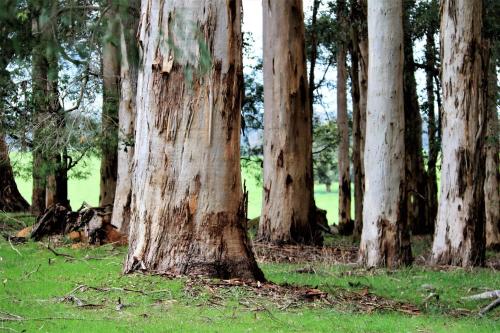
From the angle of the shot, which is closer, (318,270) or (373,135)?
(318,270)

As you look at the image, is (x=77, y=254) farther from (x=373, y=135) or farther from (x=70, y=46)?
(x=70, y=46)

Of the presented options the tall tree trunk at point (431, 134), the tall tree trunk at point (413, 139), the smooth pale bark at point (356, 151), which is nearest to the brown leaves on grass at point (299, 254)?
the smooth pale bark at point (356, 151)

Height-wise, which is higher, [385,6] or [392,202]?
[385,6]

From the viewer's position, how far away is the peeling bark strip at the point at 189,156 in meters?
10.8

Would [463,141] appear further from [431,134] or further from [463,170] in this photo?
[431,134]

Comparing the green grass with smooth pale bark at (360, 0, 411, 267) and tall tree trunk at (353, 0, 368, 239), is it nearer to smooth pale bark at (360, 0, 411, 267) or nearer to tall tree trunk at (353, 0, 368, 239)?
smooth pale bark at (360, 0, 411, 267)

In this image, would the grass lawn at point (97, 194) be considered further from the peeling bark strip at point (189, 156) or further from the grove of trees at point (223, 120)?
the peeling bark strip at point (189, 156)

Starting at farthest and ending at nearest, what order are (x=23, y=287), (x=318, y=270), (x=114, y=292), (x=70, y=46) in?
1. (x=318, y=270)
2. (x=23, y=287)
3. (x=114, y=292)
4. (x=70, y=46)

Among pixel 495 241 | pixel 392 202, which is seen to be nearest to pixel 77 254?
pixel 392 202

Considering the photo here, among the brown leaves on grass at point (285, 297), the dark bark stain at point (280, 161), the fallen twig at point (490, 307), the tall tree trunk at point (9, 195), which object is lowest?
the fallen twig at point (490, 307)

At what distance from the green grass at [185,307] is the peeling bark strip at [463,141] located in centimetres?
290

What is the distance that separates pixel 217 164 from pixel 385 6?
5.90 meters

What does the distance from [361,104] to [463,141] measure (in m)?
9.93

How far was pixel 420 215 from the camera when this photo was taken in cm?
3164
